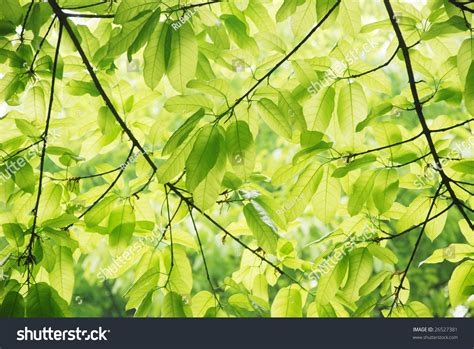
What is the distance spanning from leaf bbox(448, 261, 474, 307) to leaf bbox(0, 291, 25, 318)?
1.44m

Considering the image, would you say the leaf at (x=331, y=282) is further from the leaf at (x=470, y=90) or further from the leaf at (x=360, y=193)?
the leaf at (x=470, y=90)

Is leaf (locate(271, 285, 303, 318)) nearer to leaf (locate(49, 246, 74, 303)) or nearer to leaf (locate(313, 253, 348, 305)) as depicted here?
leaf (locate(313, 253, 348, 305))

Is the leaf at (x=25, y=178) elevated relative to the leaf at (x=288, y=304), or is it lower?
elevated

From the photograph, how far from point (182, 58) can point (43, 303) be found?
2.94ft

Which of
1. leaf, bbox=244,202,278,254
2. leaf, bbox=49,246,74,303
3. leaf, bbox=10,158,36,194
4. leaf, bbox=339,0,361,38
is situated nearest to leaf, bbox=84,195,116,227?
leaf, bbox=49,246,74,303

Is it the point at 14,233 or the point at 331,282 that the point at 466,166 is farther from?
the point at 14,233

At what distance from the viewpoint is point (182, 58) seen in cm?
155

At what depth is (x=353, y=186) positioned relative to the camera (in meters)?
1.83

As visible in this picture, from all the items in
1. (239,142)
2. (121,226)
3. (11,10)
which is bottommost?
(239,142)

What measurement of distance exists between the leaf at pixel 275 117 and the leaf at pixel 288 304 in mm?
722

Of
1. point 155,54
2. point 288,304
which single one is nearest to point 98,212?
point 155,54

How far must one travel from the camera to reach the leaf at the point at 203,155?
1407 mm

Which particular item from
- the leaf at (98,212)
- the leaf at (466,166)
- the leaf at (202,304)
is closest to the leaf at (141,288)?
the leaf at (202,304)

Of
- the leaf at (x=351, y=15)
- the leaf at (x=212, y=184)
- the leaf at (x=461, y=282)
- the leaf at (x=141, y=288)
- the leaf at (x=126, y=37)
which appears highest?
the leaf at (x=351, y=15)
